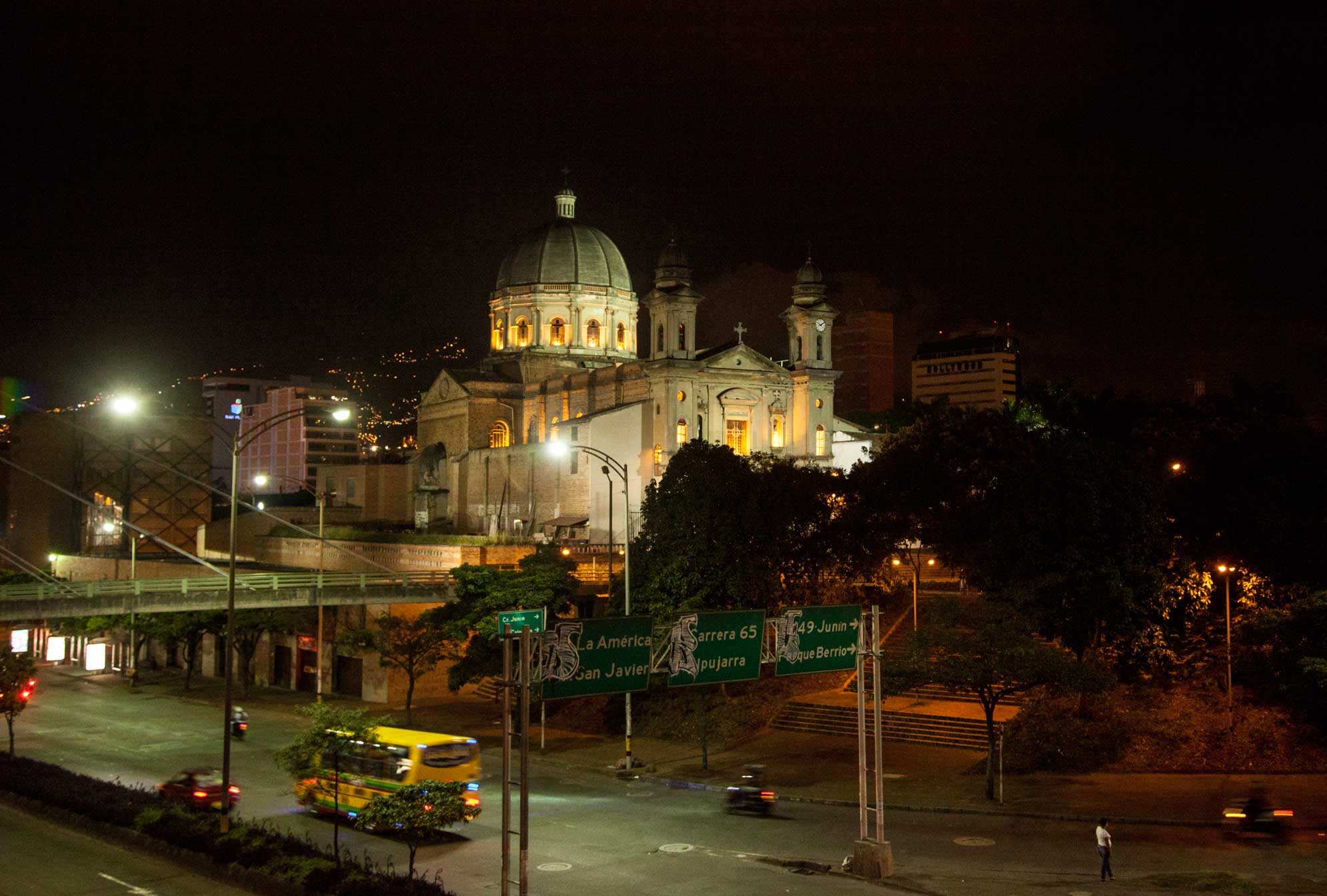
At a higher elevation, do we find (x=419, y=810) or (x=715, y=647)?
(x=715, y=647)

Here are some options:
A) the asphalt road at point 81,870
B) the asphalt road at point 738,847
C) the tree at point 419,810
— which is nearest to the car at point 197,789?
the asphalt road at point 738,847

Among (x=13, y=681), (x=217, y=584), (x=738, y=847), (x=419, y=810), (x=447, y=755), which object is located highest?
(x=217, y=584)

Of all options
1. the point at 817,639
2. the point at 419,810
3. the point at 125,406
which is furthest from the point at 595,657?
the point at 125,406

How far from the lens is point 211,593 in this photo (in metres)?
44.8

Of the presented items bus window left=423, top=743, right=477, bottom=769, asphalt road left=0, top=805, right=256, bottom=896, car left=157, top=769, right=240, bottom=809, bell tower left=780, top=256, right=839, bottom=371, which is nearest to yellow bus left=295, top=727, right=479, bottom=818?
bus window left=423, top=743, right=477, bottom=769

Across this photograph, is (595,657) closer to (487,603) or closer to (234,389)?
(487,603)

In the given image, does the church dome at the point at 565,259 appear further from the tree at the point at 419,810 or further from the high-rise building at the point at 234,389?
the high-rise building at the point at 234,389

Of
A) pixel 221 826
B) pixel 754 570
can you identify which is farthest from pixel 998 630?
pixel 221 826

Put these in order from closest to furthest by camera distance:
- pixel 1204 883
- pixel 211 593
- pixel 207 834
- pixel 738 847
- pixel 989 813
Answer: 1. pixel 1204 883
2. pixel 207 834
3. pixel 738 847
4. pixel 989 813
5. pixel 211 593

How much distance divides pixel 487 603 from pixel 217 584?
10.7 m

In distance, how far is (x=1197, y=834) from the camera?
29281mm

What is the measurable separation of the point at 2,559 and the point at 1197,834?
8774 centimetres

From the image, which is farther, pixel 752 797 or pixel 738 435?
pixel 738 435

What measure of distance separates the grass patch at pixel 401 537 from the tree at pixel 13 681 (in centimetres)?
1921
